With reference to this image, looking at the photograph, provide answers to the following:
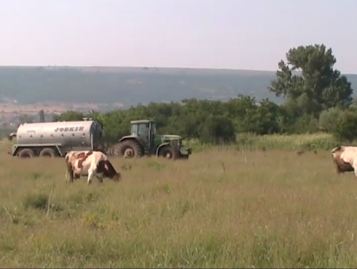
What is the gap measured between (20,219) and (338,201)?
574 cm

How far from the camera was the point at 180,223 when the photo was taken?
8984 millimetres

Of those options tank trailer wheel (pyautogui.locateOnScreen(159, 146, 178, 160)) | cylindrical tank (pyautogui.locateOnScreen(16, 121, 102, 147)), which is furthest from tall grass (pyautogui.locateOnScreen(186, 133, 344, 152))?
tank trailer wheel (pyautogui.locateOnScreen(159, 146, 178, 160))

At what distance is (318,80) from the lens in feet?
226

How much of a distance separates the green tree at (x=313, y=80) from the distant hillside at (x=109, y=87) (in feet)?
254

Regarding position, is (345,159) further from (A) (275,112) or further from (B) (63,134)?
(A) (275,112)

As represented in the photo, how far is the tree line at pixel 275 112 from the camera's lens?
1594 inches

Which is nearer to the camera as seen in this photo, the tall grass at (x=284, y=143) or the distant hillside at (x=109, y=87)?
the tall grass at (x=284, y=143)

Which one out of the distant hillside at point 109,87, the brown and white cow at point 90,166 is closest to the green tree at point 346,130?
the brown and white cow at point 90,166

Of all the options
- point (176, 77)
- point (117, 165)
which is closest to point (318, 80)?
point (117, 165)

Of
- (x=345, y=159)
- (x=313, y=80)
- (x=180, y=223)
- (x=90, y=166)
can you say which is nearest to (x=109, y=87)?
(x=313, y=80)

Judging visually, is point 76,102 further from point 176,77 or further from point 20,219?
point 20,219

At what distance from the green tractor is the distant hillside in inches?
4723

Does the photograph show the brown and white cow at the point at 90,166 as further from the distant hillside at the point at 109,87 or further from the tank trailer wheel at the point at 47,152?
the distant hillside at the point at 109,87

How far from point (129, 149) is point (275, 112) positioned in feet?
81.8
